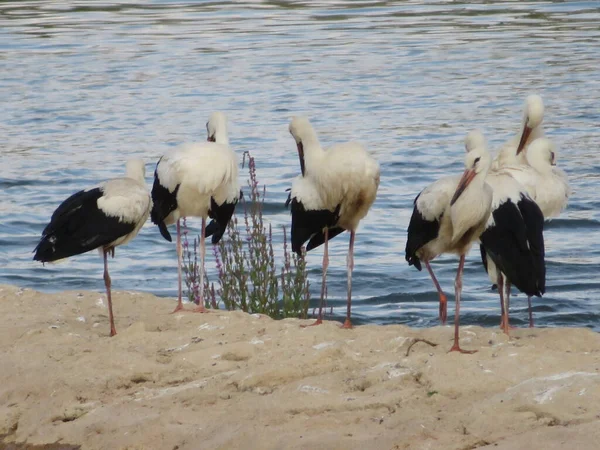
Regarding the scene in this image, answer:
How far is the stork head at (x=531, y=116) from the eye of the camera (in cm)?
1014

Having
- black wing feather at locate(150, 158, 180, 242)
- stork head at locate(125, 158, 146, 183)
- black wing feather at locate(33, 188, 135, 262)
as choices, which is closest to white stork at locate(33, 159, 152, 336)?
black wing feather at locate(33, 188, 135, 262)

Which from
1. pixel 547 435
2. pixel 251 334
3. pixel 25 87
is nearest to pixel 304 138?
pixel 251 334

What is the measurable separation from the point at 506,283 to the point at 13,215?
748 cm

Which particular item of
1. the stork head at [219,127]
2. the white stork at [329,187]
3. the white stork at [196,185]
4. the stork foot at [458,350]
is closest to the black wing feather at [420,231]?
the white stork at [329,187]

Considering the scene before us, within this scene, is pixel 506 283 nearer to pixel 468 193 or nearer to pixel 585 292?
pixel 468 193

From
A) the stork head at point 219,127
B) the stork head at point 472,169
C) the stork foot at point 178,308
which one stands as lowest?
the stork foot at point 178,308

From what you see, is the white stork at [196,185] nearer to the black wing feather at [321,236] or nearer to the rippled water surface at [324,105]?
the black wing feather at [321,236]

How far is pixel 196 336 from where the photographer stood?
7.85 meters

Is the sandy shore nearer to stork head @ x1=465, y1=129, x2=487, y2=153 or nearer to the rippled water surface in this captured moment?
stork head @ x1=465, y1=129, x2=487, y2=153

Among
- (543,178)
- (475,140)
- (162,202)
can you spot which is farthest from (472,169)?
(162,202)

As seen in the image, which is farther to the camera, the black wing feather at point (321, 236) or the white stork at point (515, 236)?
the black wing feather at point (321, 236)

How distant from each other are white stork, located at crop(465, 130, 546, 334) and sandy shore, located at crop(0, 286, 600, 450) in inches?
14.6

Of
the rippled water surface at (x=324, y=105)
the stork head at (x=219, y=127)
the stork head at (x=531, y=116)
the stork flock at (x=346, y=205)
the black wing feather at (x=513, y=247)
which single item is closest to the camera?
the stork flock at (x=346, y=205)

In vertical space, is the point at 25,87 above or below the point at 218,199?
below
